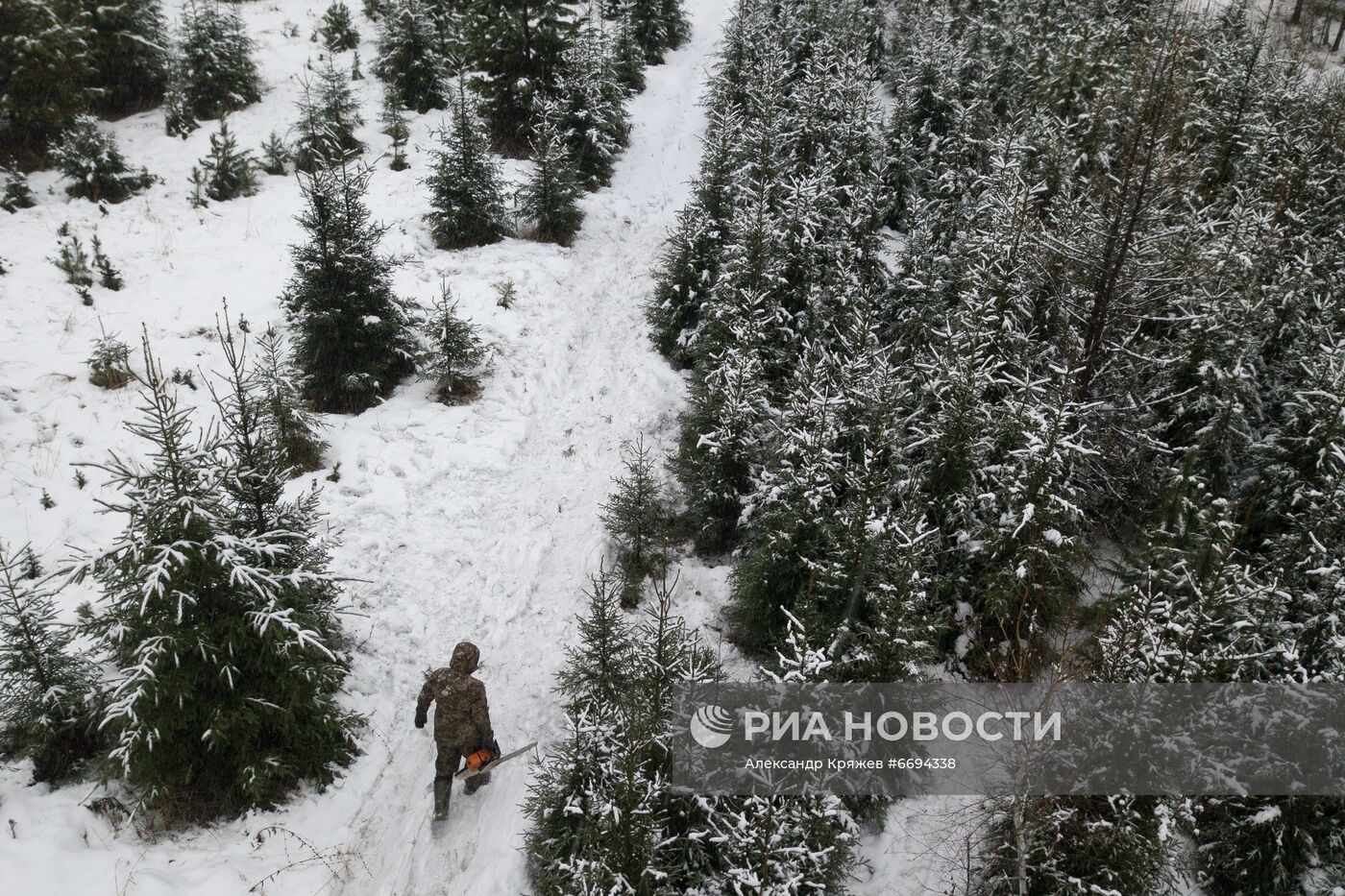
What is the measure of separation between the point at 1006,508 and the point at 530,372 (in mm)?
9473

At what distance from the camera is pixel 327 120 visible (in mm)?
19125

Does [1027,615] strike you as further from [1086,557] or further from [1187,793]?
[1187,793]

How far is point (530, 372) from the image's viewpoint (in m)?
14.2

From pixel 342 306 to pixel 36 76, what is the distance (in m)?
11.9

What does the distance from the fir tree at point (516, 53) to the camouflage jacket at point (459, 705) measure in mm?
16480

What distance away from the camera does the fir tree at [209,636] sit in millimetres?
6148

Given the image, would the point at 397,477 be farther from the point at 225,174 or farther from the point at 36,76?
the point at 36,76

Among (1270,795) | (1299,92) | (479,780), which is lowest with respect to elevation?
(479,780)

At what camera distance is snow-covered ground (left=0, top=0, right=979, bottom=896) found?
6.77 metres

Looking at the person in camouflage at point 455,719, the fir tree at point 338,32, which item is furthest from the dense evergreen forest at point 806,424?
the fir tree at point 338,32

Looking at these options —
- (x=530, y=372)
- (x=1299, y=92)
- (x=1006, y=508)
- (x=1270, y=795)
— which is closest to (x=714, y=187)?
(x=530, y=372)

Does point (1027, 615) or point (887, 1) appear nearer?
Answer: point (1027, 615)

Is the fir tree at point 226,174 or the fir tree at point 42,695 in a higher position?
the fir tree at point 226,174

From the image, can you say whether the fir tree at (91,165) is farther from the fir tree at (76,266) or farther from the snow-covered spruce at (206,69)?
the snow-covered spruce at (206,69)
